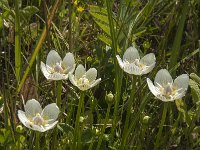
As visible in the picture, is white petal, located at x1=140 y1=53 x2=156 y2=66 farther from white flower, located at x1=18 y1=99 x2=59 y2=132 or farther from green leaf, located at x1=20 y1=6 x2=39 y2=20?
green leaf, located at x1=20 y1=6 x2=39 y2=20

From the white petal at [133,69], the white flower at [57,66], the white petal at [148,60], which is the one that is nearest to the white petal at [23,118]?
the white flower at [57,66]

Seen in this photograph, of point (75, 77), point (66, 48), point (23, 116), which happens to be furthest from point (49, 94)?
point (23, 116)

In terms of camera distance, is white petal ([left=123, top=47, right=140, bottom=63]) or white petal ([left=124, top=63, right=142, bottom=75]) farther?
white petal ([left=123, top=47, right=140, bottom=63])

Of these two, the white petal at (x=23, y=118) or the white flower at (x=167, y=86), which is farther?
the white flower at (x=167, y=86)

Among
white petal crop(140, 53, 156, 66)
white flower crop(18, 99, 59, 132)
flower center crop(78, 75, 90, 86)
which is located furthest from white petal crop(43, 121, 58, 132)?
white petal crop(140, 53, 156, 66)

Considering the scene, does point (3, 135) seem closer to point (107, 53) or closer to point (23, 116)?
point (23, 116)

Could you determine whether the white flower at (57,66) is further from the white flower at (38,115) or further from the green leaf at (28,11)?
the green leaf at (28,11)

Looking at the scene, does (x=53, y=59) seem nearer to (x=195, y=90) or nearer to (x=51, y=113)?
(x=51, y=113)
